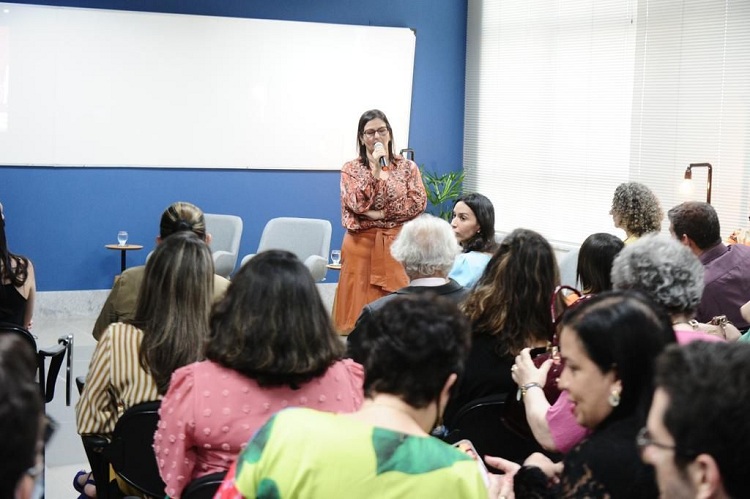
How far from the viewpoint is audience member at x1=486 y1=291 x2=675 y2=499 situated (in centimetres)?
177

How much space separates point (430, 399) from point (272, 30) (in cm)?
767

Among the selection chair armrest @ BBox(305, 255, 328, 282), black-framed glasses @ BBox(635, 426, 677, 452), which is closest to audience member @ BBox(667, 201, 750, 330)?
black-framed glasses @ BBox(635, 426, 677, 452)

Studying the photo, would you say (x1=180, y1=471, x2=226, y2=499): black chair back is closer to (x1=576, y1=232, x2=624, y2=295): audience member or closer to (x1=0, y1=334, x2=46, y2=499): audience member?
(x1=0, y1=334, x2=46, y2=499): audience member

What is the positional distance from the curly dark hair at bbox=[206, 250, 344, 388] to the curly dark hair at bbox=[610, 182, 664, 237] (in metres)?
3.50

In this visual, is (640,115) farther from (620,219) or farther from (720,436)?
(720,436)

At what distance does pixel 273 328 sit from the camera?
7.55ft

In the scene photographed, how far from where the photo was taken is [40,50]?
8.19 metres

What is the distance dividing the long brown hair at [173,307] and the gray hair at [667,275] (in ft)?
4.17

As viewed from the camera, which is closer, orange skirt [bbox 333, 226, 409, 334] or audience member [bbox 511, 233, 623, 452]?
audience member [bbox 511, 233, 623, 452]

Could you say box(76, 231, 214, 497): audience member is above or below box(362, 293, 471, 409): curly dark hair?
below

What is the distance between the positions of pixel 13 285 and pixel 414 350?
288cm

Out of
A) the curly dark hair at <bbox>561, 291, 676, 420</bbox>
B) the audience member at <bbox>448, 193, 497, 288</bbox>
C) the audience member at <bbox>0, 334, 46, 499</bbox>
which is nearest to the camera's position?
the audience member at <bbox>0, 334, 46, 499</bbox>

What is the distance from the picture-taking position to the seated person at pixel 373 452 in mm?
1610

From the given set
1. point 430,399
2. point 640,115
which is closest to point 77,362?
point 640,115
